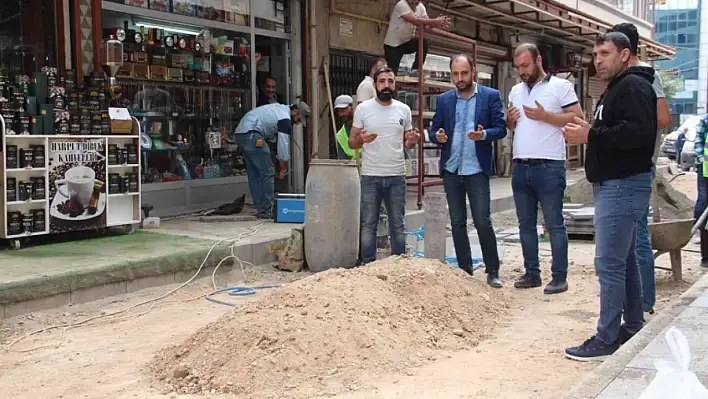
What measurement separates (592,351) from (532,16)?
12.8m

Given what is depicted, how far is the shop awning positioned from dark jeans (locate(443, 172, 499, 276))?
25.6ft

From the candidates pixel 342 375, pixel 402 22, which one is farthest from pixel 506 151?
pixel 342 375

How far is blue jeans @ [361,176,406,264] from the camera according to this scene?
23.1 feet

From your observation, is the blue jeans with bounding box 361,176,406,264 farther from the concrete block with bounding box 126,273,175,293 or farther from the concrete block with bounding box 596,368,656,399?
the concrete block with bounding box 596,368,656,399

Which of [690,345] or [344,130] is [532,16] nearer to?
[344,130]

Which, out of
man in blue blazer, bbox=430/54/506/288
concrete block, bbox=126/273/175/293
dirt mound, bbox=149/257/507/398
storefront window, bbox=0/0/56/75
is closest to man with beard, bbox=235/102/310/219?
storefront window, bbox=0/0/56/75

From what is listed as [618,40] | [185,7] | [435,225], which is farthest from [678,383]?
[185,7]

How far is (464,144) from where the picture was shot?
257 inches

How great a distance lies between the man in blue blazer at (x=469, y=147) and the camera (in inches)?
255

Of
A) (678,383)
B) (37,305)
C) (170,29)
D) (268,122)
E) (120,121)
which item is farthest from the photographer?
(170,29)

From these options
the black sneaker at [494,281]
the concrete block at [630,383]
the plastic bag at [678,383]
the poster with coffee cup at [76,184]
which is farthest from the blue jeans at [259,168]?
the plastic bag at [678,383]

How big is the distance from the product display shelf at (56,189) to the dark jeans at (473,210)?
11.1ft

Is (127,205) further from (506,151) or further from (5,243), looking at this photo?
(506,151)

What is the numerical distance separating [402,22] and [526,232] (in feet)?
15.9
